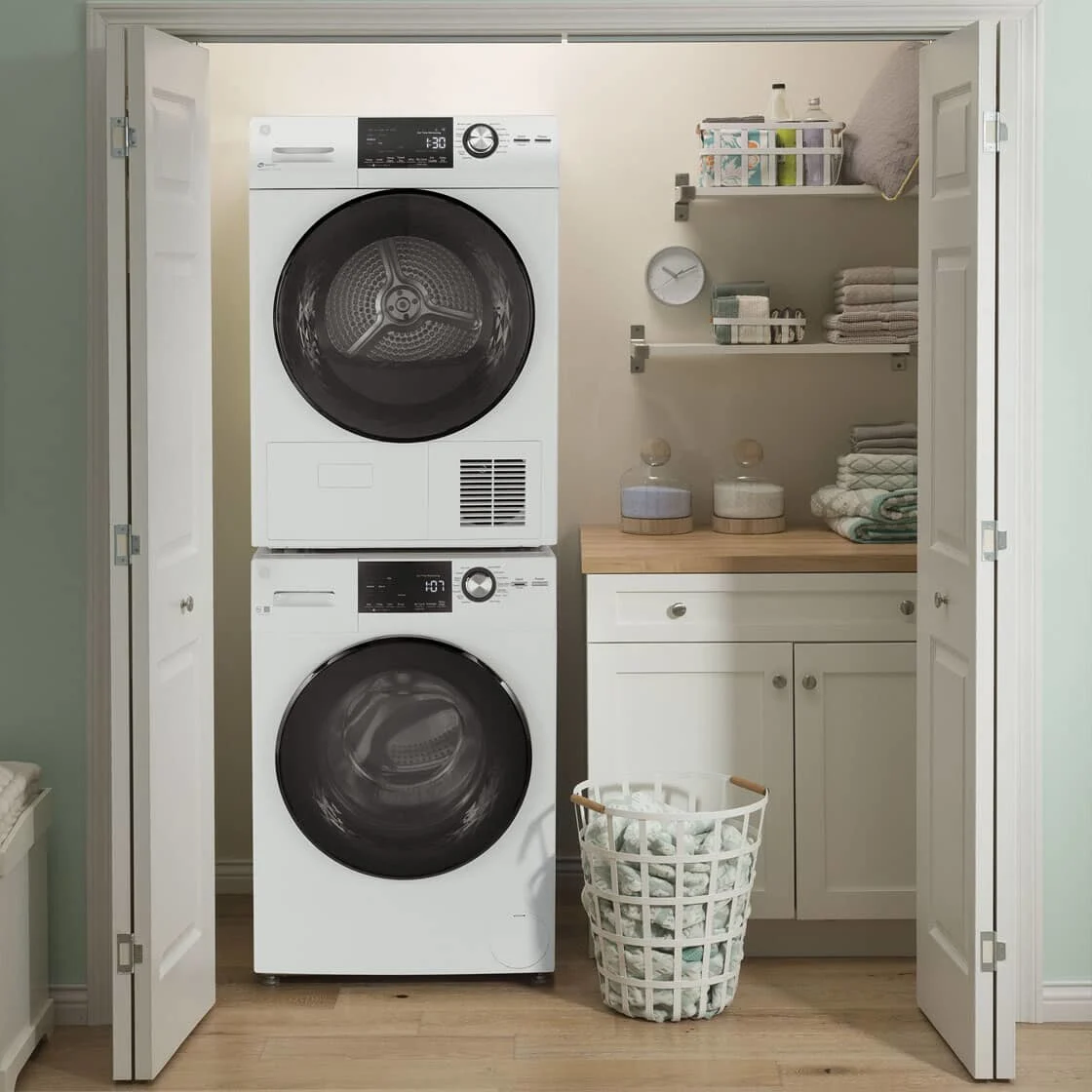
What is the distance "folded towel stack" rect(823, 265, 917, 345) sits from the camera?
3.24 m

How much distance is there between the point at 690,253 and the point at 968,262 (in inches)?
44.9

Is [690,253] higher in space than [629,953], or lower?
higher

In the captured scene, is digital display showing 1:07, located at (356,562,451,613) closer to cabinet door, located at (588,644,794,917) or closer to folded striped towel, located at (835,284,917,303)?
Result: cabinet door, located at (588,644,794,917)

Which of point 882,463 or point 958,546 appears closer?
point 958,546

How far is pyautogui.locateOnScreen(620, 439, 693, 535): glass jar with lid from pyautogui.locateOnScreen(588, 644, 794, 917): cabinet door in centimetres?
45

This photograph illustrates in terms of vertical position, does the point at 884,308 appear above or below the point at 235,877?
above

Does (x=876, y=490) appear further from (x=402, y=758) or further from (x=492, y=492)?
(x=402, y=758)

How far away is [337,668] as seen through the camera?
107 inches

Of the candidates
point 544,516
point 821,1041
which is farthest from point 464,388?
point 821,1041

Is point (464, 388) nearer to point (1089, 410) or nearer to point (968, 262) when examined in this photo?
point (968, 262)

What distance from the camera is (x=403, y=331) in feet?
8.85

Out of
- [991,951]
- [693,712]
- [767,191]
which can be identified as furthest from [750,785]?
[767,191]

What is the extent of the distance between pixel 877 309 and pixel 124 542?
187cm

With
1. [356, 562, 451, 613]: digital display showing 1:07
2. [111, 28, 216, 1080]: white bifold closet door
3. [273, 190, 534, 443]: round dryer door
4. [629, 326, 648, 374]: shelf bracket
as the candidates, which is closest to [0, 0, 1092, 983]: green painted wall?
[111, 28, 216, 1080]: white bifold closet door
